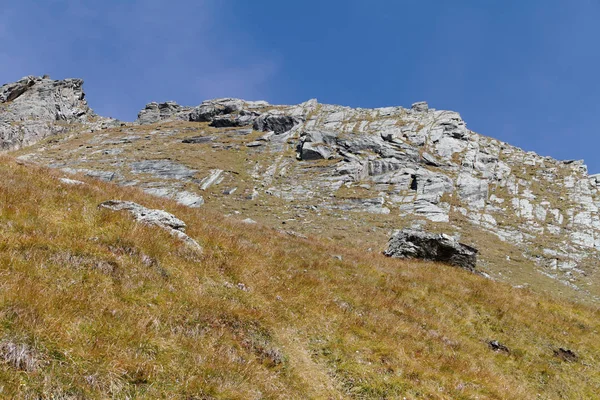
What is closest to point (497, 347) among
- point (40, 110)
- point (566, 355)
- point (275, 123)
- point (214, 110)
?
point (566, 355)

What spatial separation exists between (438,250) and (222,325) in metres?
16.7

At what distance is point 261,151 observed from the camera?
91750mm

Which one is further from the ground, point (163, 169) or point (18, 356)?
point (163, 169)

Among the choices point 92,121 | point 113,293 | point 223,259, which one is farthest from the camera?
point 92,121

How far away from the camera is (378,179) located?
2869 inches

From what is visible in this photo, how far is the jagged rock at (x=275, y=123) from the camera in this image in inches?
4386

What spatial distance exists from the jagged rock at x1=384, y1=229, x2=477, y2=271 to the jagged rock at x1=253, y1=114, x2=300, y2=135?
309ft

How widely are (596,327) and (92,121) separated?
17778 cm

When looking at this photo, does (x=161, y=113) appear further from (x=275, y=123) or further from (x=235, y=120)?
(x=275, y=123)

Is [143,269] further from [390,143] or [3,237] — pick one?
[390,143]

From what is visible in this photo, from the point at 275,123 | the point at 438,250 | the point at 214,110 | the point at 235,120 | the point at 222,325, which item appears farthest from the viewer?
the point at 214,110

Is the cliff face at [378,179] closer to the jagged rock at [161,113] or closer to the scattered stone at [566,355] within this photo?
the scattered stone at [566,355]

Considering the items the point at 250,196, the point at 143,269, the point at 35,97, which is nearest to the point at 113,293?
the point at 143,269

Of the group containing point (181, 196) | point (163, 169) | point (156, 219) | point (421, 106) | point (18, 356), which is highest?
point (421, 106)
